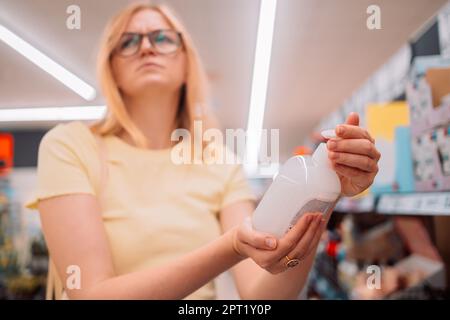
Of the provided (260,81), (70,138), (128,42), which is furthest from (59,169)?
(260,81)

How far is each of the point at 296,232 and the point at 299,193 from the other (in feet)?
0.19

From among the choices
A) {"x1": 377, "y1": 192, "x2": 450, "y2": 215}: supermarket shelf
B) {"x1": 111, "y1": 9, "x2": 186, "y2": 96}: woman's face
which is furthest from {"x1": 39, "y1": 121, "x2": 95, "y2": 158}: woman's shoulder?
{"x1": 377, "y1": 192, "x2": 450, "y2": 215}: supermarket shelf

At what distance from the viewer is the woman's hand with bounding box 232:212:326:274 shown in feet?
2.06

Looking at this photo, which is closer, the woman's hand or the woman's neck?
the woman's hand

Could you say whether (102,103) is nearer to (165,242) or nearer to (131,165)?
(131,165)

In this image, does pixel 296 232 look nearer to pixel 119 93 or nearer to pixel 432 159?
pixel 119 93

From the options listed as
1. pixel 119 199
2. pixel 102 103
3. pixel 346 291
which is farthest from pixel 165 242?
pixel 346 291

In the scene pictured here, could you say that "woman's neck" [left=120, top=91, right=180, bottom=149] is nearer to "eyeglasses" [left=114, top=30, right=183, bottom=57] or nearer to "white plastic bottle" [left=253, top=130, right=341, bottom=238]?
"eyeglasses" [left=114, top=30, right=183, bottom=57]

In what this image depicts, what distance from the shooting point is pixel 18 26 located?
0.91 m

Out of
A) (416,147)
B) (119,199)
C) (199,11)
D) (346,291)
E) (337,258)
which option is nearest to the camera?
(119,199)

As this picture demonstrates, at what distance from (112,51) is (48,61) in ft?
0.53

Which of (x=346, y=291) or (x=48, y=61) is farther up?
(x=48, y=61)

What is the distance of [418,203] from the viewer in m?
1.03

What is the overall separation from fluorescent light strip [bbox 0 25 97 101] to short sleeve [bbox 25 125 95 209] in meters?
0.10
